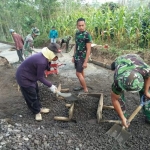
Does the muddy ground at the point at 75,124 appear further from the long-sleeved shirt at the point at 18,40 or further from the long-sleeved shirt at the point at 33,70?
the long-sleeved shirt at the point at 18,40

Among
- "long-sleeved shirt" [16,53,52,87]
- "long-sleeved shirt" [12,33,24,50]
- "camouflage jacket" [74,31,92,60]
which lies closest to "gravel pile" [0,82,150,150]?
"long-sleeved shirt" [16,53,52,87]

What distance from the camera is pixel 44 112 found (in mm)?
3637

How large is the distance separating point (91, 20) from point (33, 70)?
6616 mm

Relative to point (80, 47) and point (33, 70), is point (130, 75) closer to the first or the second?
point (33, 70)

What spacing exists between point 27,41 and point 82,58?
3.48m

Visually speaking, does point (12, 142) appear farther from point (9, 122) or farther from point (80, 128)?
point (80, 128)

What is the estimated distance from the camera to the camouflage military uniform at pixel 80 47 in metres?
4.07

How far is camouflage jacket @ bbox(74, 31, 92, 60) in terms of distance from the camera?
4.07m

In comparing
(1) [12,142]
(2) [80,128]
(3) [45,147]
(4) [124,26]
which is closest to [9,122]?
(1) [12,142]

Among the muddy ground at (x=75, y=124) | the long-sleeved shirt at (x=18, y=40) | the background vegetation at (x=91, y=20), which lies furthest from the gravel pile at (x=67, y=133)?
the long-sleeved shirt at (x=18, y=40)

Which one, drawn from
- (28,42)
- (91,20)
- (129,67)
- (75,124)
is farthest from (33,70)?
(91,20)

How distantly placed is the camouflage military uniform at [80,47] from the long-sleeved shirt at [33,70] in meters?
1.27

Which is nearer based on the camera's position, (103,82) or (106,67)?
(103,82)

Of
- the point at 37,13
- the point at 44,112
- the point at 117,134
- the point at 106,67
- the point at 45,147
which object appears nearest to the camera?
the point at 45,147
